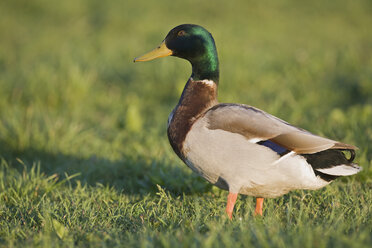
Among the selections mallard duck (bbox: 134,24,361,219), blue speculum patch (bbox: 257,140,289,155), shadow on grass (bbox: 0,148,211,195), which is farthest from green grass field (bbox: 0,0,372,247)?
blue speculum patch (bbox: 257,140,289,155)

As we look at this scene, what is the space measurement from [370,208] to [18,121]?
3.39m

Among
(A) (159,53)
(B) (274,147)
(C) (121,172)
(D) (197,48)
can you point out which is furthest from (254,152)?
(C) (121,172)

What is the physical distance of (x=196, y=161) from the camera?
8.98 ft

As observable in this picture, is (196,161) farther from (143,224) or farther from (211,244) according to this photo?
(211,244)

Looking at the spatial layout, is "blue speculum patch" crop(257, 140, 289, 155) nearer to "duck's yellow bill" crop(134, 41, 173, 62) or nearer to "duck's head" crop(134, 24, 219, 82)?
"duck's head" crop(134, 24, 219, 82)

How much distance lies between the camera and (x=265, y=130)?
2.65 meters

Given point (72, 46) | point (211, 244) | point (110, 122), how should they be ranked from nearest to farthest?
point (211, 244)
point (110, 122)
point (72, 46)

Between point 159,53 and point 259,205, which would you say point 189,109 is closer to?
point 159,53

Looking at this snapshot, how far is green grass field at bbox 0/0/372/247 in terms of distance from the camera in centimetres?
249

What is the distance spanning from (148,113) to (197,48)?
2513 millimetres

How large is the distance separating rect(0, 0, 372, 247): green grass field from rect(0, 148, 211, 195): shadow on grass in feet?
0.04

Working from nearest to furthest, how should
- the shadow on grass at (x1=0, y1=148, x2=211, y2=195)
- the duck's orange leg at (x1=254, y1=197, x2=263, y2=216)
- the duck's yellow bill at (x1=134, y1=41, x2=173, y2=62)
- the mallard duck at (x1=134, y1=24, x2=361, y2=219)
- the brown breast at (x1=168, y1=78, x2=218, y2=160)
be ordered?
the mallard duck at (x1=134, y1=24, x2=361, y2=219)
the brown breast at (x1=168, y1=78, x2=218, y2=160)
the duck's orange leg at (x1=254, y1=197, x2=263, y2=216)
the duck's yellow bill at (x1=134, y1=41, x2=173, y2=62)
the shadow on grass at (x1=0, y1=148, x2=211, y2=195)

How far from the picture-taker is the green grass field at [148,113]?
249 cm

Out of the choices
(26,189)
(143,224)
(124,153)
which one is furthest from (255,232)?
(124,153)
